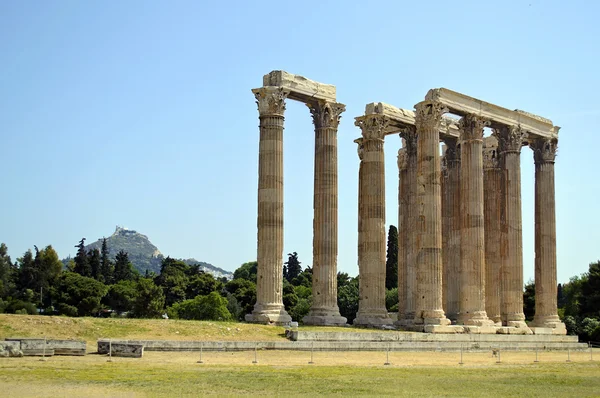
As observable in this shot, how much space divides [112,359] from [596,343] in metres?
53.5

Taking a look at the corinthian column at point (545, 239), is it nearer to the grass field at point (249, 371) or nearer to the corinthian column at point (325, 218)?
the grass field at point (249, 371)

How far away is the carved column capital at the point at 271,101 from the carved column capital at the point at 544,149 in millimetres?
26458

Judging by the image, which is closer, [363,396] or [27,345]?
[363,396]

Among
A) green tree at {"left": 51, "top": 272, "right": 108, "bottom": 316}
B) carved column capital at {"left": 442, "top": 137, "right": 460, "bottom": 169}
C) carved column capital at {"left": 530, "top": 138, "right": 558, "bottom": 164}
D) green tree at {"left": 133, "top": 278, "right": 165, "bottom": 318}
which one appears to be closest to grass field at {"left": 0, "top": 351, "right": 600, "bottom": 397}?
carved column capital at {"left": 442, "top": 137, "right": 460, "bottom": 169}

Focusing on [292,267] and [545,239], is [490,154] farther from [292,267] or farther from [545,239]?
[292,267]

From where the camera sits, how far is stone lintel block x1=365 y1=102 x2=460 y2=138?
Answer: 212ft

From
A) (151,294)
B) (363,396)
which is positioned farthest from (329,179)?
(151,294)

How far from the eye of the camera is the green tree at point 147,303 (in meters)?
111

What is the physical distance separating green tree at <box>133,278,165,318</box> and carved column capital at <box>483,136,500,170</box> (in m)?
53.6

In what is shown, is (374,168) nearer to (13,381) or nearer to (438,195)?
(438,195)

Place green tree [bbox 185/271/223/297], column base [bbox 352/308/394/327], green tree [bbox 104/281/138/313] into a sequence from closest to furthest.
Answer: column base [bbox 352/308/394/327]
green tree [bbox 104/281/138/313]
green tree [bbox 185/271/223/297]

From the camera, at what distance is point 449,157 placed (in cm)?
7344

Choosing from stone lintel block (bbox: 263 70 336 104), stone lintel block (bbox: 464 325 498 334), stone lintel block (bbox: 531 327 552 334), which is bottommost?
stone lintel block (bbox: 531 327 552 334)

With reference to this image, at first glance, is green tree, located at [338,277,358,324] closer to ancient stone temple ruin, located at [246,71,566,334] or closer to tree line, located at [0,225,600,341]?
tree line, located at [0,225,600,341]
